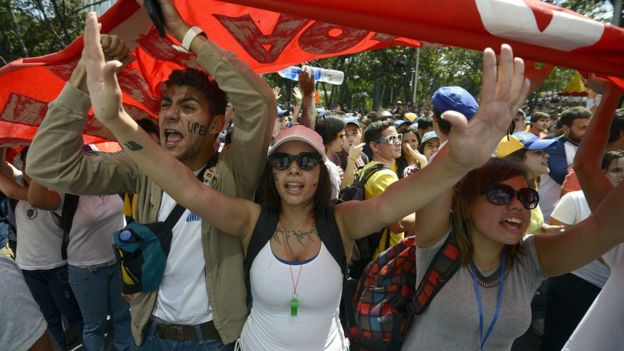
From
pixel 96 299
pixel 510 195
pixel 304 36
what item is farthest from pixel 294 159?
pixel 96 299

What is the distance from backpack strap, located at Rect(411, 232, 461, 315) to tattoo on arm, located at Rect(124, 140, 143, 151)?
126 cm

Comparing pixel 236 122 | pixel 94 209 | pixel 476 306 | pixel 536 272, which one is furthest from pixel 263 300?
pixel 94 209

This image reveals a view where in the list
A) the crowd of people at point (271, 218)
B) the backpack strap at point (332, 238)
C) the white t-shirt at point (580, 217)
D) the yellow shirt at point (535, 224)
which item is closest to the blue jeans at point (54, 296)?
the crowd of people at point (271, 218)

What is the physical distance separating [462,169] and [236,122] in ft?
→ 2.93

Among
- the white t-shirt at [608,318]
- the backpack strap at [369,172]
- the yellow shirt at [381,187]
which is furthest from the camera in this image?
the backpack strap at [369,172]

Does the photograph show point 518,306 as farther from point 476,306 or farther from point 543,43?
point 543,43

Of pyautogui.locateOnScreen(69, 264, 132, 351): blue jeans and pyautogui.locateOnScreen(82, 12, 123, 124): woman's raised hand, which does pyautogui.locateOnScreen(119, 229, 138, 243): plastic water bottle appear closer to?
pyautogui.locateOnScreen(82, 12, 123, 124): woman's raised hand

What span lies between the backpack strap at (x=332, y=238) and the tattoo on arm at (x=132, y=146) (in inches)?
31.4

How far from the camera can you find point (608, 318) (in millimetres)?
1972

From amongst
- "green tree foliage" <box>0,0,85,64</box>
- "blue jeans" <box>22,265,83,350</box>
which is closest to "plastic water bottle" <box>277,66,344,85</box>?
"blue jeans" <box>22,265,83,350</box>

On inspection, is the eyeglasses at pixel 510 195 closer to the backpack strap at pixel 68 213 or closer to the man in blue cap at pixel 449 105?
the man in blue cap at pixel 449 105

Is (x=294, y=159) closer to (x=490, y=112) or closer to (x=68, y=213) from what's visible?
(x=490, y=112)

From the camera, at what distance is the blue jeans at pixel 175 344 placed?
6.03 ft

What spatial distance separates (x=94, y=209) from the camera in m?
3.18
